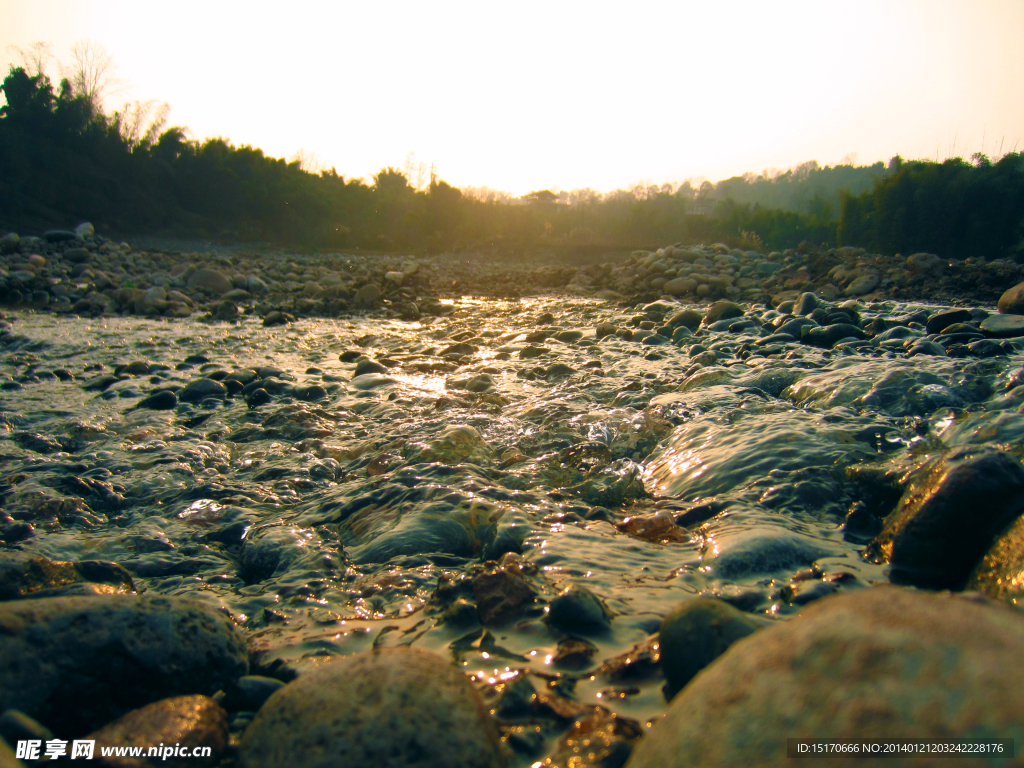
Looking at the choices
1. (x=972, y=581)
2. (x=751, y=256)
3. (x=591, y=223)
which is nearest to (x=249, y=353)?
(x=972, y=581)

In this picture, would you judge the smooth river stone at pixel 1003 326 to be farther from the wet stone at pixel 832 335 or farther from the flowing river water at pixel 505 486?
the wet stone at pixel 832 335

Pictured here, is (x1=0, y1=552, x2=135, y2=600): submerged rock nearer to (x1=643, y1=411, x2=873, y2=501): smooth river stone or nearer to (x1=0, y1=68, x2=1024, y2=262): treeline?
(x1=643, y1=411, x2=873, y2=501): smooth river stone

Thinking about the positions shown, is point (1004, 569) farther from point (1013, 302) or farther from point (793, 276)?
point (793, 276)

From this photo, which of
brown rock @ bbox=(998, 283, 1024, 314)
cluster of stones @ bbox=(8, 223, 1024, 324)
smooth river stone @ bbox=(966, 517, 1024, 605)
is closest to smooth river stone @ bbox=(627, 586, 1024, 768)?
smooth river stone @ bbox=(966, 517, 1024, 605)

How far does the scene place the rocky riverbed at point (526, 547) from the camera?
0.91 metres

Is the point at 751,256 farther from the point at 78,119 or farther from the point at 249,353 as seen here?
the point at 78,119

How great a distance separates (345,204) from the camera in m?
30.3

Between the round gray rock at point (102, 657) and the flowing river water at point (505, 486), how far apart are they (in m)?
0.18

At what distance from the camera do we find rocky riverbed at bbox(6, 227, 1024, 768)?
35.9 inches

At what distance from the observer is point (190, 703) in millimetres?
1262

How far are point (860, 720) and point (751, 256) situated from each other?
48.1 ft

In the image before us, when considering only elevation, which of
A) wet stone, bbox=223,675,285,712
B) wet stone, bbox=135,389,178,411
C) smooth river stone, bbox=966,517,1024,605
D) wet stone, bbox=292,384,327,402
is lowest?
wet stone, bbox=223,675,285,712

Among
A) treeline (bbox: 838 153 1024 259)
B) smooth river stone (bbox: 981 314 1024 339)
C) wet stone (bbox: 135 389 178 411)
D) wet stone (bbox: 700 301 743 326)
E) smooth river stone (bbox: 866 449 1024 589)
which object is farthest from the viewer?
treeline (bbox: 838 153 1024 259)

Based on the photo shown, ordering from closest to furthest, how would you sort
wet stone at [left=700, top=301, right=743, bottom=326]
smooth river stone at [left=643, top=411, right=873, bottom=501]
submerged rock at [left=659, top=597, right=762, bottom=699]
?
submerged rock at [left=659, top=597, right=762, bottom=699] → smooth river stone at [left=643, top=411, right=873, bottom=501] → wet stone at [left=700, top=301, right=743, bottom=326]
